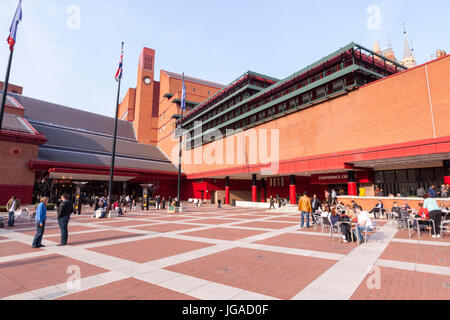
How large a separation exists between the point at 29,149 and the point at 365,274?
40.9 meters

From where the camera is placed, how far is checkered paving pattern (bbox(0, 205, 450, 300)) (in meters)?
4.21

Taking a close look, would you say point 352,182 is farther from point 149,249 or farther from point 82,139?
point 82,139

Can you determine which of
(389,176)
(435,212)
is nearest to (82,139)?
(389,176)

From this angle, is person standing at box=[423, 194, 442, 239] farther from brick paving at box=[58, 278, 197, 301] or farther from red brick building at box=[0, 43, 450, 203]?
red brick building at box=[0, 43, 450, 203]

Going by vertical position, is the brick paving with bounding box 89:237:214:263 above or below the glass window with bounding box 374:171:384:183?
below

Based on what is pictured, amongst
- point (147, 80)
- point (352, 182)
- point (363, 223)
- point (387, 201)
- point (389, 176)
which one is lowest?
point (363, 223)

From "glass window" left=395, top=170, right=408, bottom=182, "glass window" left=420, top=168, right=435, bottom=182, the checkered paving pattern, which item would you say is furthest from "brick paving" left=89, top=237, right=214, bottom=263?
"glass window" left=395, top=170, right=408, bottom=182

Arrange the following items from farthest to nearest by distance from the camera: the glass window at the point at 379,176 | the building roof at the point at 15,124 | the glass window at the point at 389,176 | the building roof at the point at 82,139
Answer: the building roof at the point at 82,139 < the building roof at the point at 15,124 < the glass window at the point at 379,176 < the glass window at the point at 389,176

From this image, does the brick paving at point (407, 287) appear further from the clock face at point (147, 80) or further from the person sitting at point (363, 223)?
the clock face at point (147, 80)

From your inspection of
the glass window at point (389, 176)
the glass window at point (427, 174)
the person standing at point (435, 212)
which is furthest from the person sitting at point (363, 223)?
the glass window at point (389, 176)

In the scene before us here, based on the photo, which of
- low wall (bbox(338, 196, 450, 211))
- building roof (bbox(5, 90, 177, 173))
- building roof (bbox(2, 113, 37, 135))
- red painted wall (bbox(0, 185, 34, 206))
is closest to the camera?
low wall (bbox(338, 196, 450, 211))

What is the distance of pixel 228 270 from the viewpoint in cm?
549

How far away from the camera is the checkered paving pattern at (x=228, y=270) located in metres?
4.21
